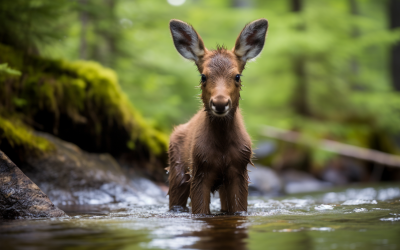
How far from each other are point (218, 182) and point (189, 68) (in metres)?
11.8

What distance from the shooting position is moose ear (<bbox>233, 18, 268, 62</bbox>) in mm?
5664

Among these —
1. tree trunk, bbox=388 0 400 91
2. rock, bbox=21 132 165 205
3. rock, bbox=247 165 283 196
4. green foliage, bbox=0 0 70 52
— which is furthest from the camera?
tree trunk, bbox=388 0 400 91

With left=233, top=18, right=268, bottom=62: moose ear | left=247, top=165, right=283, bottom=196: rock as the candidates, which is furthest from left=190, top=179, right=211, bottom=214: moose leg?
left=247, top=165, right=283, bottom=196: rock

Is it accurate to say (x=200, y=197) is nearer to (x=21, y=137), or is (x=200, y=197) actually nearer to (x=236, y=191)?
(x=236, y=191)

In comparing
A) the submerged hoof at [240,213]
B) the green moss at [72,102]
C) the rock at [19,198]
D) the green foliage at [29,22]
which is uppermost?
the green foliage at [29,22]

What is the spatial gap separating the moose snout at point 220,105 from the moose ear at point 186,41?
4.16 ft

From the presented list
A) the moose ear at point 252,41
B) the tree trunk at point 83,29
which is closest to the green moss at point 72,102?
the tree trunk at point 83,29

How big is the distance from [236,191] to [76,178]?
354cm

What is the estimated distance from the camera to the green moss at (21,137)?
6.38m

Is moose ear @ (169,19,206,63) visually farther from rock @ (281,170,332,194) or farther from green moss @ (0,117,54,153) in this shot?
rock @ (281,170,332,194)

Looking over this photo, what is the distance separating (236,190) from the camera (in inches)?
212

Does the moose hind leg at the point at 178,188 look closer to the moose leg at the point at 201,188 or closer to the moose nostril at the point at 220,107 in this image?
the moose leg at the point at 201,188

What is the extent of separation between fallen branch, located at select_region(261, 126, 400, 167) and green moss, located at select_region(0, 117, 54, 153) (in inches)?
477

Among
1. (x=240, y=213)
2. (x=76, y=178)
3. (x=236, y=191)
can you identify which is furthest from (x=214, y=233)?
(x=76, y=178)
